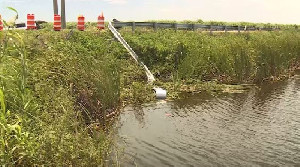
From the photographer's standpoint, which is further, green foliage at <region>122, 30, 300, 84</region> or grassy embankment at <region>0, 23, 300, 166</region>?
green foliage at <region>122, 30, 300, 84</region>

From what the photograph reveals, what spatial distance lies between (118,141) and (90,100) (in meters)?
1.46

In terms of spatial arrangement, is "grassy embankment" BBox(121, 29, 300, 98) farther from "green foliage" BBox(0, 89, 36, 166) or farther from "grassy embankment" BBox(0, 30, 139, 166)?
"green foliage" BBox(0, 89, 36, 166)

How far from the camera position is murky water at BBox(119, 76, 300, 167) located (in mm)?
6203

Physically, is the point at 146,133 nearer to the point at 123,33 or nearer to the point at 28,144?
the point at 28,144

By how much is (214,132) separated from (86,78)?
3185 millimetres

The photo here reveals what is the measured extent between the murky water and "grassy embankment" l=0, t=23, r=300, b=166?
81 cm

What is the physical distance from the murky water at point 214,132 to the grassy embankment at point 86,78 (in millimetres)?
805

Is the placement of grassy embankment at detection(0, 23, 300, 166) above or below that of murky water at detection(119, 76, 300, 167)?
above

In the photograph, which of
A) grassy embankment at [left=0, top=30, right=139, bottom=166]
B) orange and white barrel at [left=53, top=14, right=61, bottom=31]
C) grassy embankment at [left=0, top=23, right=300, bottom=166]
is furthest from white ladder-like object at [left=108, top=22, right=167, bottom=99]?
orange and white barrel at [left=53, top=14, right=61, bottom=31]

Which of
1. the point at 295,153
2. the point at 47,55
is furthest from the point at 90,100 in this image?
the point at 295,153

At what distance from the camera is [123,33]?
16.8 m

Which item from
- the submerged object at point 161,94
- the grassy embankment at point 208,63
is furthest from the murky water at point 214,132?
the grassy embankment at point 208,63

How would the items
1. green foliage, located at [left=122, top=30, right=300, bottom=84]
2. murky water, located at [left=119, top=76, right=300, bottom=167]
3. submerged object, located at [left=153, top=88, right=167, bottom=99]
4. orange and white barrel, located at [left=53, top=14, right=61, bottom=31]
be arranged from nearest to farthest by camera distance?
murky water, located at [left=119, top=76, right=300, bottom=167] < submerged object, located at [left=153, top=88, right=167, bottom=99] < green foliage, located at [left=122, top=30, right=300, bottom=84] < orange and white barrel, located at [left=53, top=14, right=61, bottom=31]

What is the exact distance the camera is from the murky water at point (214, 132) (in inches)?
244
